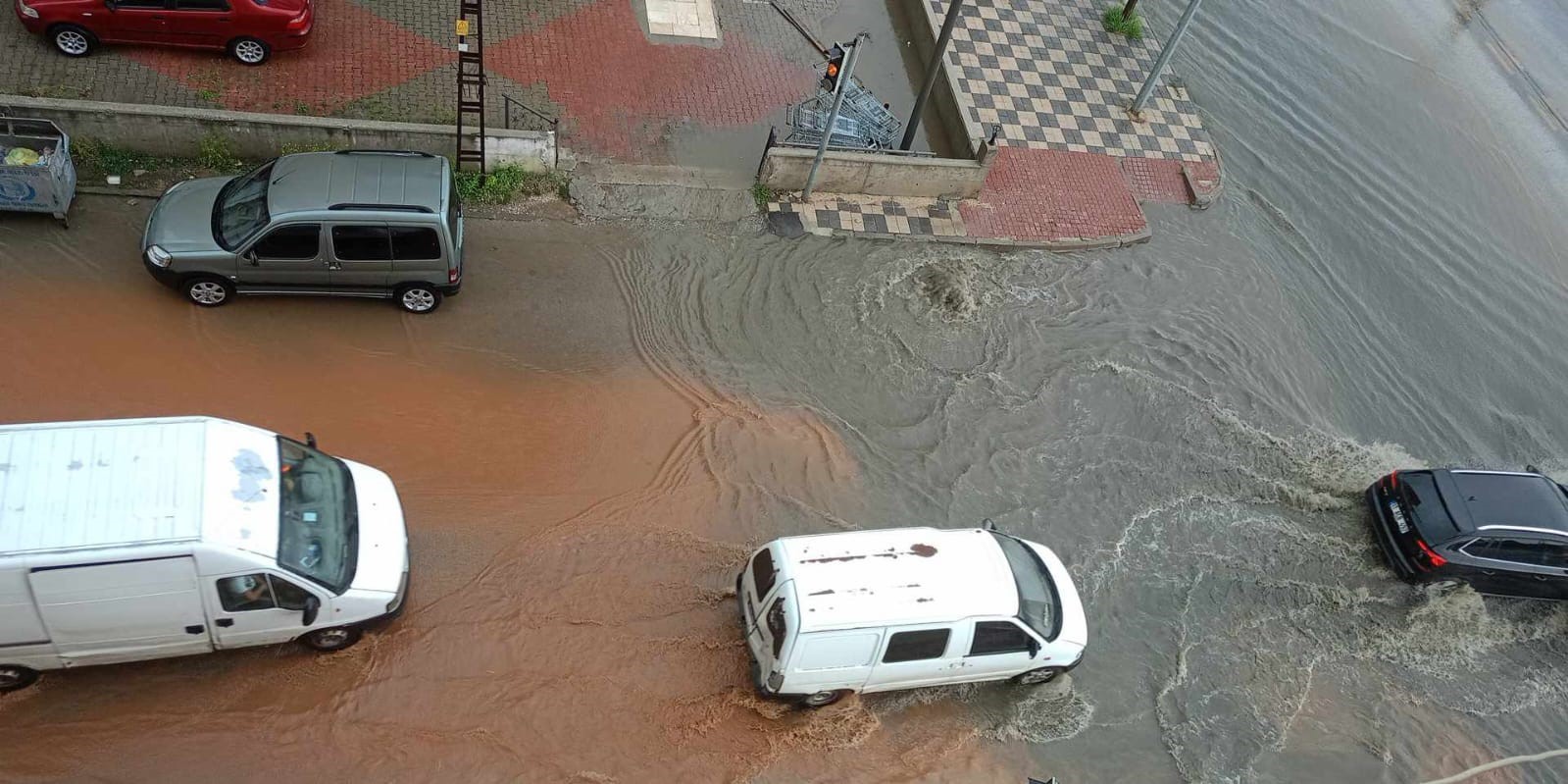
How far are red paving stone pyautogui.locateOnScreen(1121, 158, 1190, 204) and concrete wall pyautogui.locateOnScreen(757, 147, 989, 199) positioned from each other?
334 cm

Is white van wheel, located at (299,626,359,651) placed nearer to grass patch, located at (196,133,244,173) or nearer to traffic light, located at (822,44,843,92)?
grass patch, located at (196,133,244,173)

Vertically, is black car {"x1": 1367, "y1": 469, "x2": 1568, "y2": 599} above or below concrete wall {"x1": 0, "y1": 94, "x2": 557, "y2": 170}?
above

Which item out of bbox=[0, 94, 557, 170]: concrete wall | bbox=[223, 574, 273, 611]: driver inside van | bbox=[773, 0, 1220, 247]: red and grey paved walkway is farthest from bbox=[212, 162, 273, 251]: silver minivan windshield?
bbox=[773, 0, 1220, 247]: red and grey paved walkway

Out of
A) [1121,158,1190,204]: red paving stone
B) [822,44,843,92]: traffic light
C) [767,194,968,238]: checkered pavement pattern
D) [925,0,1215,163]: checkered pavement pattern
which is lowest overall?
[767,194,968,238]: checkered pavement pattern

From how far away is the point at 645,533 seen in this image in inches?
439

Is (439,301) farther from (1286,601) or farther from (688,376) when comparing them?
(1286,601)

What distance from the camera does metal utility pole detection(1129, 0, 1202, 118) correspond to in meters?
17.5

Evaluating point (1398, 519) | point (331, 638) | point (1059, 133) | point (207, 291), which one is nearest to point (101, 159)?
point (207, 291)

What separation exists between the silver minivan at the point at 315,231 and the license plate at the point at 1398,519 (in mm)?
12358

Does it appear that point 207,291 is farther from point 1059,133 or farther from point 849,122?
point 1059,133

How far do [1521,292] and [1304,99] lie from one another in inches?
222

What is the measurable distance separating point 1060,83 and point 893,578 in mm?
12619

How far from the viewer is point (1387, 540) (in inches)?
516

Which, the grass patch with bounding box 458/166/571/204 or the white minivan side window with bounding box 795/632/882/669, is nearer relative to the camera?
the white minivan side window with bounding box 795/632/882/669
